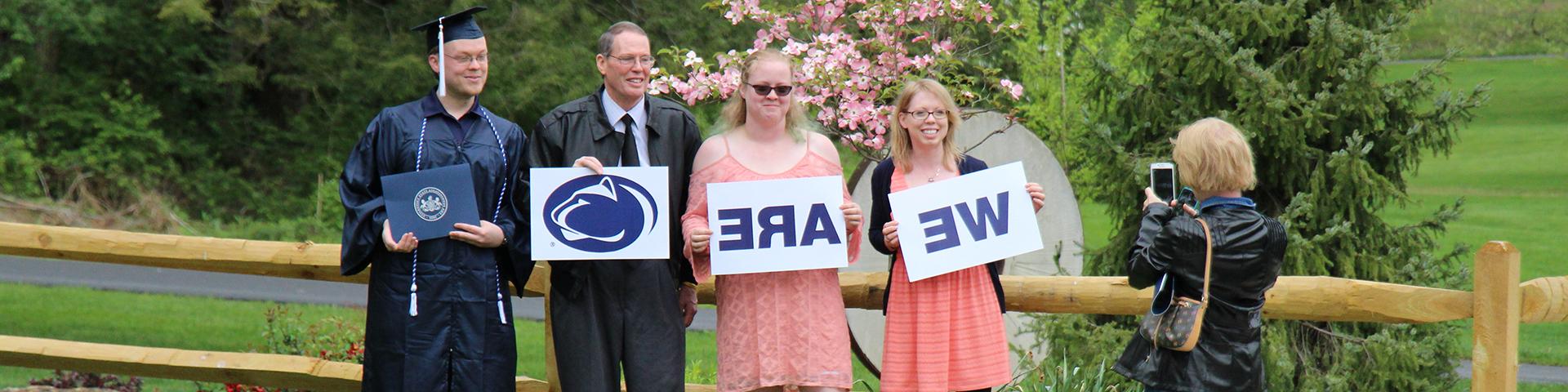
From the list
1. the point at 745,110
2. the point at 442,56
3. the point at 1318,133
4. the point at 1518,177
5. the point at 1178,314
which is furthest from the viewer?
the point at 1518,177

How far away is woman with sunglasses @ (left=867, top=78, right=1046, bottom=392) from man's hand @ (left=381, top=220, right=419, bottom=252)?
4.60ft

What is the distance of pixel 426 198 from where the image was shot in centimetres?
432

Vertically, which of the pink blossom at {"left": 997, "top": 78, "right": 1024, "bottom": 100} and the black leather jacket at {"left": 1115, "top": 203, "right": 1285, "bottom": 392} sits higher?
the pink blossom at {"left": 997, "top": 78, "right": 1024, "bottom": 100}

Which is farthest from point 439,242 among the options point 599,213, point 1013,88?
point 1013,88

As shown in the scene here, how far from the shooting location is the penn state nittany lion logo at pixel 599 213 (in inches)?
172

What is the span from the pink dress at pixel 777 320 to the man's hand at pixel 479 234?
565mm

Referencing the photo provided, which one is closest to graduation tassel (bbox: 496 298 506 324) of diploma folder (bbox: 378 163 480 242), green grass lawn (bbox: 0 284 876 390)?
diploma folder (bbox: 378 163 480 242)

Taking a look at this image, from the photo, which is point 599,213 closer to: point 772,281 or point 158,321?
point 772,281

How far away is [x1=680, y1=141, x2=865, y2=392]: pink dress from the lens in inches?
174

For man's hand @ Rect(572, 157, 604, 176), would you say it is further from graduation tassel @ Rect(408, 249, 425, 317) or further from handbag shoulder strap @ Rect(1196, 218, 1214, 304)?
handbag shoulder strap @ Rect(1196, 218, 1214, 304)

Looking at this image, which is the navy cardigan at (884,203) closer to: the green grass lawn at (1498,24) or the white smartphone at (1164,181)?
the white smartphone at (1164,181)

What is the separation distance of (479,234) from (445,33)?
24.5 inches

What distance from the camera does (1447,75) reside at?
625 centimetres

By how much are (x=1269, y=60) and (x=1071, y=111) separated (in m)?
2.48
